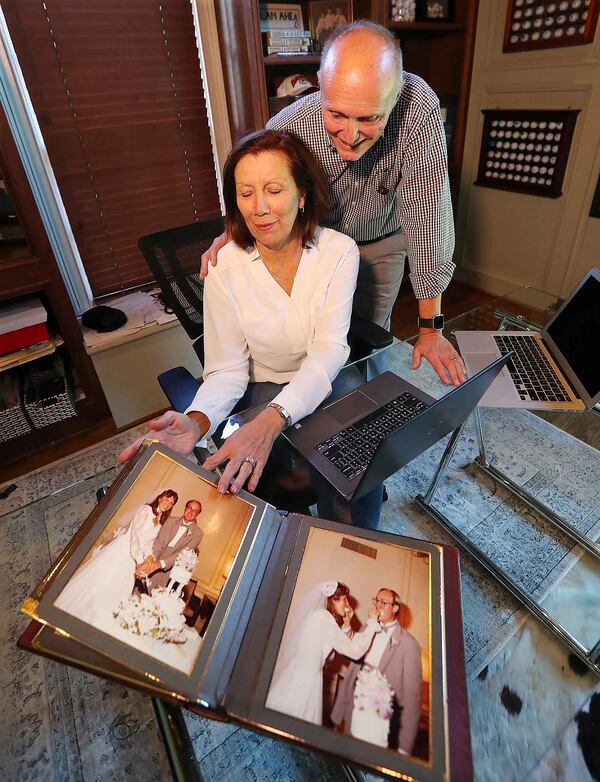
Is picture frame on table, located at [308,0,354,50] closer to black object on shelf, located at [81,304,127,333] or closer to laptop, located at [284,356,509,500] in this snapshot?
black object on shelf, located at [81,304,127,333]

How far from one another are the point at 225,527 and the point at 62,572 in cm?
25

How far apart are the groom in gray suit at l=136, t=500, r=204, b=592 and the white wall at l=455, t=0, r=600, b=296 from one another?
2631 millimetres

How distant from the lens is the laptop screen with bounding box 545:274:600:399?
1171 millimetres

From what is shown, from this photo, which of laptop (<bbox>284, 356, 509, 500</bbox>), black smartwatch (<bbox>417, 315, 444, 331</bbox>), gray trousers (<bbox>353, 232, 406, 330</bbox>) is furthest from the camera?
gray trousers (<bbox>353, 232, 406, 330</bbox>)

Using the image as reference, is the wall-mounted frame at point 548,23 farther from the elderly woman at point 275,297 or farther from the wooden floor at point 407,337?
the elderly woman at point 275,297

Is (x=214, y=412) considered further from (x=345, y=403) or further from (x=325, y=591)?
(x=325, y=591)

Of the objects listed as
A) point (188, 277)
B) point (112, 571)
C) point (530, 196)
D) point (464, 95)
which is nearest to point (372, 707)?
point (112, 571)

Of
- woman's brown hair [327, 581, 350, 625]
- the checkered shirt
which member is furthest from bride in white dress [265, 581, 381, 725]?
the checkered shirt

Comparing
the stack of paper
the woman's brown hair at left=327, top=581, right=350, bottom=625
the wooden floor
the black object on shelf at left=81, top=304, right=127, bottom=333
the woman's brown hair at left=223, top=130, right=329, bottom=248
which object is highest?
the woman's brown hair at left=223, top=130, right=329, bottom=248

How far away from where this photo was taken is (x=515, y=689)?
3.00 ft

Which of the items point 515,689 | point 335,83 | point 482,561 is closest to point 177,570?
point 515,689

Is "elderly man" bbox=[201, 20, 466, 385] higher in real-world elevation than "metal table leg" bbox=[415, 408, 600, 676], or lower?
higher

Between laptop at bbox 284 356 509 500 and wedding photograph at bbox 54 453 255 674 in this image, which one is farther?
laptop at bbox 284 356 509 500

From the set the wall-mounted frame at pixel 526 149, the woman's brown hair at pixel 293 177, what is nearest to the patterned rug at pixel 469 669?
the woman's brown hair at pixel 293 177
